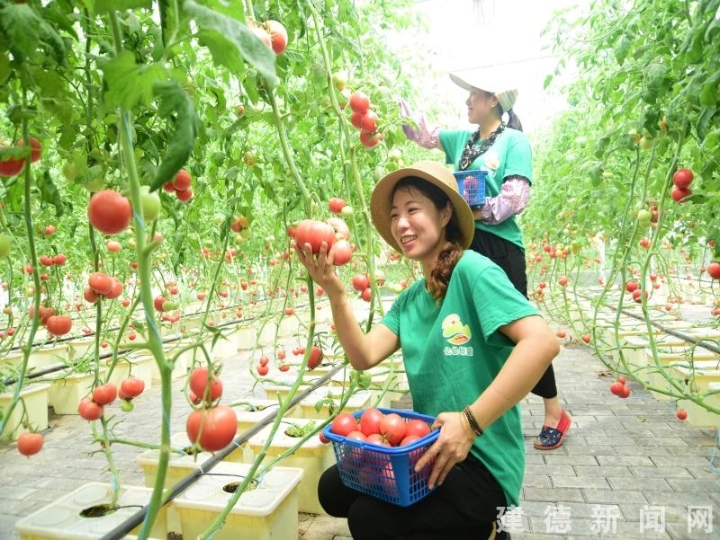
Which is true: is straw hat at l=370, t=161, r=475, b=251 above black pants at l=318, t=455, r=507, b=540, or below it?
above

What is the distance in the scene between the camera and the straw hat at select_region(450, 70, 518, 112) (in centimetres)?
205

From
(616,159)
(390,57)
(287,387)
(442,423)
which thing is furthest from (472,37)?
(442,423)

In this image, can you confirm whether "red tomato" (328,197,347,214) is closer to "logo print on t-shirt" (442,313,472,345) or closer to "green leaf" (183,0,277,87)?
"logo print on t-shirt" (442,313,472,345)

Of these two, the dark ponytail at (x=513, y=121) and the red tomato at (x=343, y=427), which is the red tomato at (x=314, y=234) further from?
the dark ponytail at (x=513, y=121)

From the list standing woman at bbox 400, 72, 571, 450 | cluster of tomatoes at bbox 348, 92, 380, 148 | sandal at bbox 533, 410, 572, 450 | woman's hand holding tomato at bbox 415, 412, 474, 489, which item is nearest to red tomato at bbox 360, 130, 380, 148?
cluster of tomatoes at bbox 348, 92, 380, 148

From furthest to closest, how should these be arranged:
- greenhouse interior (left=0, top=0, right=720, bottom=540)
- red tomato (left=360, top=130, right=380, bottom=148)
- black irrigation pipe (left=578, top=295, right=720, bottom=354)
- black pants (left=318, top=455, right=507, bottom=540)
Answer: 1. black irrigation pipe (left=578, top=295, right=720, bottom=354)
2. red tomato (left=360, top=130, right=380, bottom=148)
3. black pants (left=318, top=455, right=507, bottom=540)
4. greenhouse interior (left=0, top=0, right=720, bottom=540)

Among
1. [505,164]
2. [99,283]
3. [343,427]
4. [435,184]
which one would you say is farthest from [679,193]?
[99,283]

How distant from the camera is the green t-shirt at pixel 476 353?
47.8 inches

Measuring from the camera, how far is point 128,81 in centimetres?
57

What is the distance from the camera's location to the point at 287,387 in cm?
306

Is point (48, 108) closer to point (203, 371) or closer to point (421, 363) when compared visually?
point (203, 371)

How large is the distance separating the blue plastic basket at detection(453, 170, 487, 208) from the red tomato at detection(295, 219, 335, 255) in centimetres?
94

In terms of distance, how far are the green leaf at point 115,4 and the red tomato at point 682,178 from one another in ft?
6.38

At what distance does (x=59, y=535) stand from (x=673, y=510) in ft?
7.47
